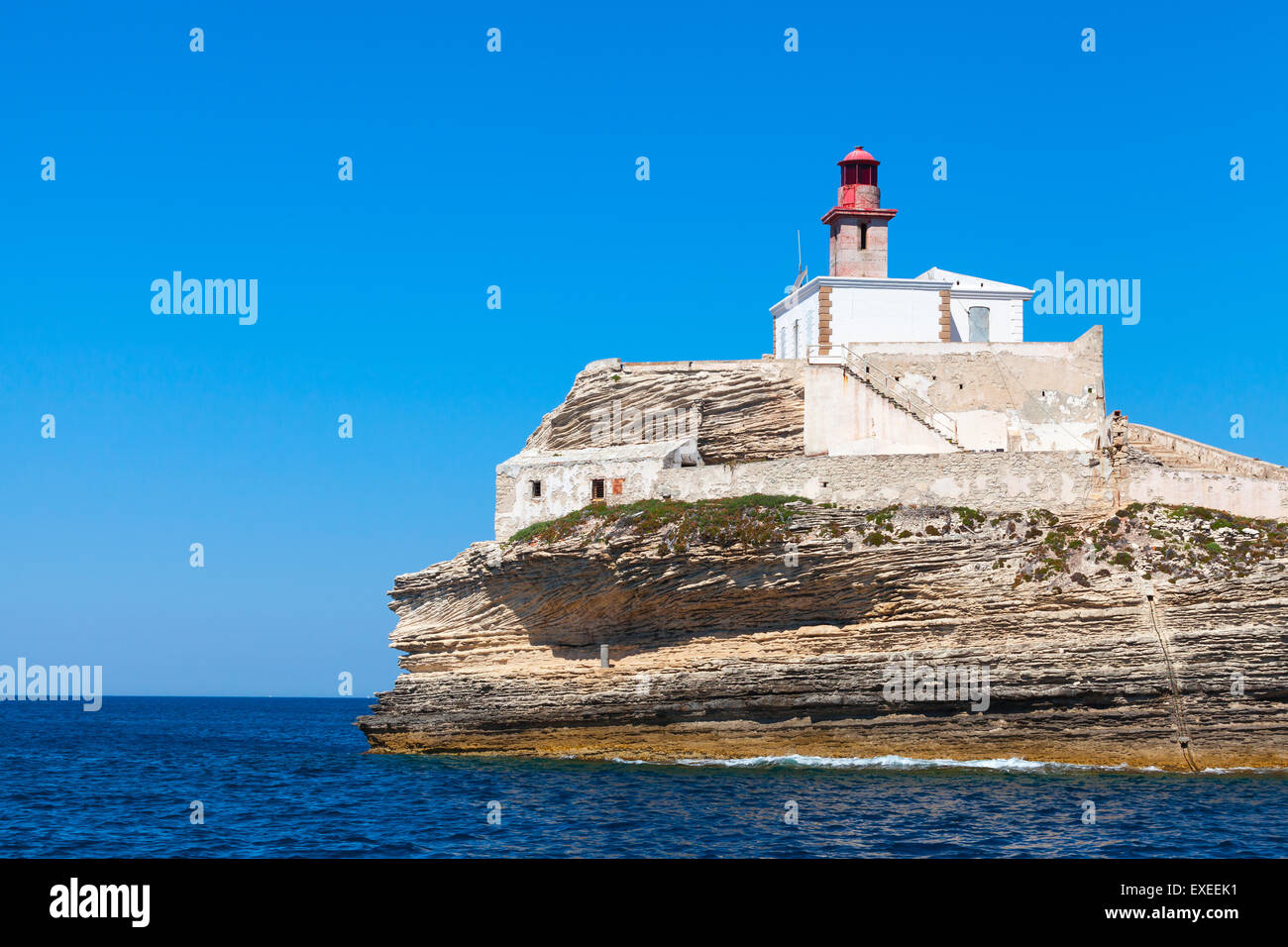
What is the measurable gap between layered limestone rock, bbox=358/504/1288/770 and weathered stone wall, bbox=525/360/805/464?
4.87 metres

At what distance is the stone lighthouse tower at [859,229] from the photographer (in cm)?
4100

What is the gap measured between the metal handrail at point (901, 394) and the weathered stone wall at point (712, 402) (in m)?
1.77

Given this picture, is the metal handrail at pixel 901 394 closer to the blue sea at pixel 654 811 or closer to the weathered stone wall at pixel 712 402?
the weathered stone wall at pixel 712 402

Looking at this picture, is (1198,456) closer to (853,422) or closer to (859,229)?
(853,422)

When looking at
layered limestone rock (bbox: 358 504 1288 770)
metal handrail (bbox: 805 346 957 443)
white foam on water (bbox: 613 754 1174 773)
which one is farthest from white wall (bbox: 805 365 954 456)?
white foam on water (bbox: 613 754 1174 773)

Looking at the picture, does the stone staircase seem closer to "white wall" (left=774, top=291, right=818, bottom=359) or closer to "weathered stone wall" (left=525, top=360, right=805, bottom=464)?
"weathered stone wall" (left=525, top=360, right=805, bottom=464)

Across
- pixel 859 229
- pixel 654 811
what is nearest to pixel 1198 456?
pixel 859 229

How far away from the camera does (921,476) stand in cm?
3222

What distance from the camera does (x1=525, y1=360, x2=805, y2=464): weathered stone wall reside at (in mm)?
38156
